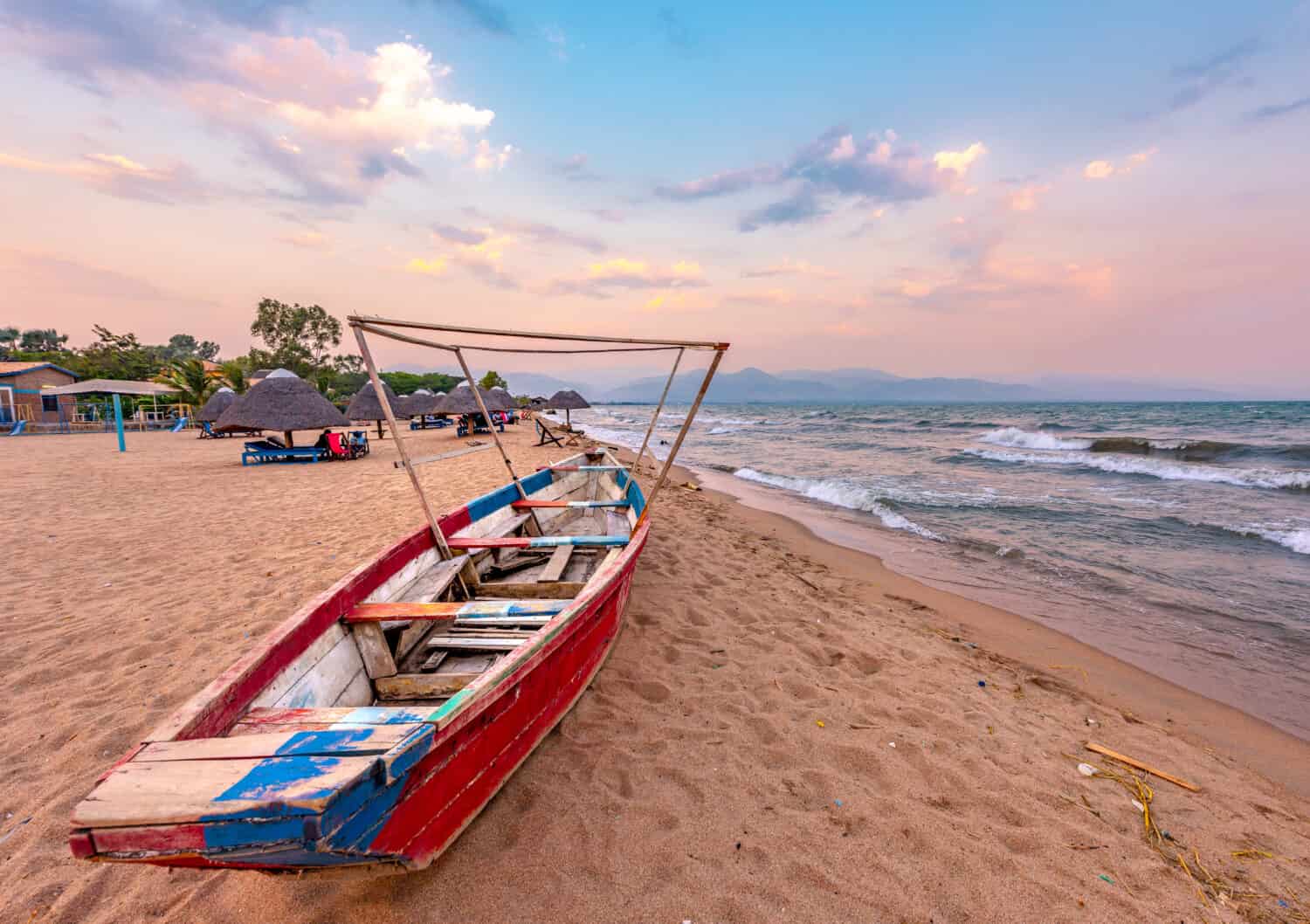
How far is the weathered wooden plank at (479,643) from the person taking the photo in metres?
2.98

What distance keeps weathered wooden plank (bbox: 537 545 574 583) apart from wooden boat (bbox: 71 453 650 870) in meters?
0.33

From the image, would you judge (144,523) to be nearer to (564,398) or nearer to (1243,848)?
(1243,848)

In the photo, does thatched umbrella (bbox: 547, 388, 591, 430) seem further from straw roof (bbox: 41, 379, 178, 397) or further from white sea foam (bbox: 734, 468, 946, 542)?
straw roof (bbox: 41, 379, 178, 397)

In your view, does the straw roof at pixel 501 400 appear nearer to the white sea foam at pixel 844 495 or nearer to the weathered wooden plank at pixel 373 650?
the white sea foam at pixel 844 495

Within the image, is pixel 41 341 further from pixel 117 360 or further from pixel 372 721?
pixel 372 721

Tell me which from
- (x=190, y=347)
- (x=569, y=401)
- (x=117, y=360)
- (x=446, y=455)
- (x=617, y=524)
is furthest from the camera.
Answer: (x=190, y=347)

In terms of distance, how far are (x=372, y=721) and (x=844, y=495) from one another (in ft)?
33.8

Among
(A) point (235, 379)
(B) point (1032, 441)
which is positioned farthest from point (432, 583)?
(A) point (235, 379)

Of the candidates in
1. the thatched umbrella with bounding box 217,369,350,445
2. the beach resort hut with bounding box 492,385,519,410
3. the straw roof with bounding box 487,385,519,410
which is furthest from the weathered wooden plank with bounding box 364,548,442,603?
the beach resort hut with bounding box 492,385,519,410

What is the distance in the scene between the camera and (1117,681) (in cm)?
390

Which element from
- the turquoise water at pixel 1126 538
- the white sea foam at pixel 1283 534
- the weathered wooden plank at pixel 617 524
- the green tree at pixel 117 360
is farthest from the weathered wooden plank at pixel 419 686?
the green tree at pixel 117 360

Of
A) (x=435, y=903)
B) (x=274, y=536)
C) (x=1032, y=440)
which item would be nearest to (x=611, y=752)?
(x=435, y=903)

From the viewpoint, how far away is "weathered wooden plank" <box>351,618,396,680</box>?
8.97 feet

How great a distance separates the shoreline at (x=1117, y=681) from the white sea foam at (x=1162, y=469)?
503 inches
